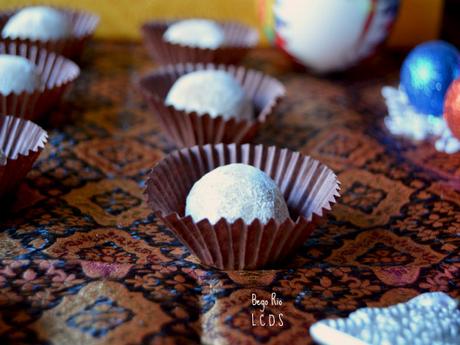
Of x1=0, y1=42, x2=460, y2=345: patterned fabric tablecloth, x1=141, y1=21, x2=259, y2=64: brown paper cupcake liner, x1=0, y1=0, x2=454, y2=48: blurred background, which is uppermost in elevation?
x1=0, y1=0, x2=454, y2=48: blurred background

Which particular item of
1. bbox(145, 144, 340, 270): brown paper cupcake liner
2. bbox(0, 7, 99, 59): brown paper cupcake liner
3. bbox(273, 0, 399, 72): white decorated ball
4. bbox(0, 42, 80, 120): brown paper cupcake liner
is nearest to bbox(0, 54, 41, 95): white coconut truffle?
bbox(0, 42, 80, 120): brown paper cupcake liner

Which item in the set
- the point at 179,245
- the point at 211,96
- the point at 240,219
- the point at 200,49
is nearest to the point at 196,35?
the point at 200,49

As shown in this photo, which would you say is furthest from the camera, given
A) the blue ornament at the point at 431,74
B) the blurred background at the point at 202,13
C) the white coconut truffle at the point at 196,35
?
the blurred background at the point at 202,13

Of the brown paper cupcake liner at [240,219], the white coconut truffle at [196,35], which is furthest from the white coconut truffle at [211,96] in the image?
the white coconut truffle at [196,35]

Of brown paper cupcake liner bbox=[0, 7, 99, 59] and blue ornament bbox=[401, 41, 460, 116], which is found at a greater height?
brown paper cupcake liner bbox=[0, 7, 99, 59]

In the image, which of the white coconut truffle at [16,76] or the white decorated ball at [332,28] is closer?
the white coconut truffle at [16,76]

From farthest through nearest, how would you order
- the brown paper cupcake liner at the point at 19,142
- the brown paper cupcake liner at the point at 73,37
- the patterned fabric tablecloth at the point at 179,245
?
the brown paper cupcake liner at the point at 73,37
the brown paper cupcake liner at the point at 19,142
the patterned fabric tablecloth at the point at 179,245

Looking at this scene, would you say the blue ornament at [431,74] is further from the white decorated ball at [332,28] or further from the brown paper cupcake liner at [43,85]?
the brown paper cupcake liner at [43,85]

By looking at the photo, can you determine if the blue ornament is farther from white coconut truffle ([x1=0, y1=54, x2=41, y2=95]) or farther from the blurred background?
white coconut truffle ([x1=0, y1=54, x2=41, y2=95])
